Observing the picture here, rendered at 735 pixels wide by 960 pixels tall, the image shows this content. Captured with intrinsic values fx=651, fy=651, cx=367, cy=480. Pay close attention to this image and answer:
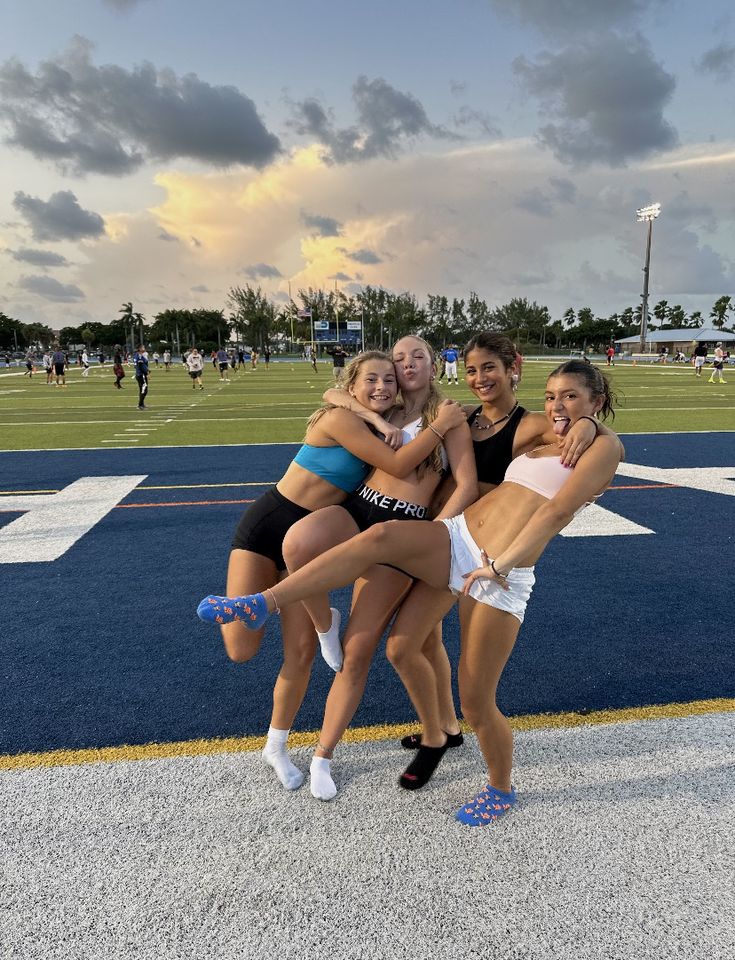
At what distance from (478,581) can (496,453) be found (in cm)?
58

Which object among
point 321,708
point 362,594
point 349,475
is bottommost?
point 321,708

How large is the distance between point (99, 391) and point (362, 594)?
25537 mm

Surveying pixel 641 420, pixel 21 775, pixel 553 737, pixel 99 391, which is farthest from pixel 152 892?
pixel 99 391

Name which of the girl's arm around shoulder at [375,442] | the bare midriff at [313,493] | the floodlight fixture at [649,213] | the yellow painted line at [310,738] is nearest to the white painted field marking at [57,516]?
the yellow painted line at [310,738]

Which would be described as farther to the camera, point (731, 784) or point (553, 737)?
point (553, 737)

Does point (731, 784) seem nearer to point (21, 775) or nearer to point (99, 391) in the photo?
point (21, 775)

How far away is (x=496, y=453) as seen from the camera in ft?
8.98

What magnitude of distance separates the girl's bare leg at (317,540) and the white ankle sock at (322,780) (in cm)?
58

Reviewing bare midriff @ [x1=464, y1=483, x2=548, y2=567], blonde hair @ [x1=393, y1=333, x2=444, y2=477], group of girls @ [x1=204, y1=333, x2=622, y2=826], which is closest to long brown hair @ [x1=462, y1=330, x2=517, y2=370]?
group of girls @ [x1=204, y1=333, x2=622, y2=826]

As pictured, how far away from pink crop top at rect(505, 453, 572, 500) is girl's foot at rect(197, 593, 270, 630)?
109 centimetres

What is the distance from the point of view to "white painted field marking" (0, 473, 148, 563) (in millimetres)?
6039

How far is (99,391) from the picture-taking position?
2561 cm

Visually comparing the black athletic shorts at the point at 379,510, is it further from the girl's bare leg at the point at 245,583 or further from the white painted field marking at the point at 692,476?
the white painted field marking at the point at 692,476

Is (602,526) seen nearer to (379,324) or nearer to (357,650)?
(357,650)
